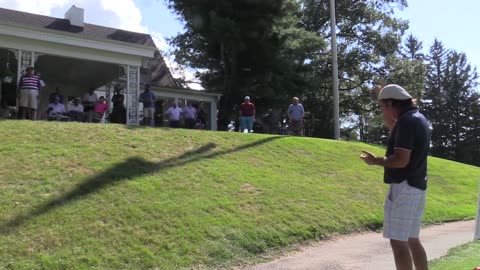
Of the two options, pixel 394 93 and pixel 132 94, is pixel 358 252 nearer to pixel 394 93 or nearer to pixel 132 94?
pixel 394 93

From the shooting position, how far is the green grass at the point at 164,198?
7086 millimetres

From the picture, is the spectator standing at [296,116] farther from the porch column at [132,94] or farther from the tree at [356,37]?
the tree at [356,37]

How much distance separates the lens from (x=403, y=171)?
15.4ft

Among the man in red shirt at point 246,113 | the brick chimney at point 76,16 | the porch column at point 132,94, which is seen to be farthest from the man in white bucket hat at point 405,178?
the brick chimney at point 76,16

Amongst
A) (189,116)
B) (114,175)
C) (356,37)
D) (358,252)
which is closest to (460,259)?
(358,252)

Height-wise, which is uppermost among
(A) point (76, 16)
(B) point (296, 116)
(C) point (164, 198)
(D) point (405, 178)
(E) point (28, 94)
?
(A) point (76, 16)

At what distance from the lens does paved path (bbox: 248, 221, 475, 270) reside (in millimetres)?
7504

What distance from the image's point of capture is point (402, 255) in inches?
180

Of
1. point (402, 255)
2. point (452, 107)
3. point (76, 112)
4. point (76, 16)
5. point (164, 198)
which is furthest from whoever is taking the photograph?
point (452, 107)

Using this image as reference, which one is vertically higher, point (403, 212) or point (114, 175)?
point (403, 212)

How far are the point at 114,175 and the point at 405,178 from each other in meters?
6.10

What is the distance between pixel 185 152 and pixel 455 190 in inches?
340

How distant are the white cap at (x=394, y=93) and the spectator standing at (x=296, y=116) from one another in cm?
1602

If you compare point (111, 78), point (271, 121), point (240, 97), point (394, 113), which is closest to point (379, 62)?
point (271, 121)
